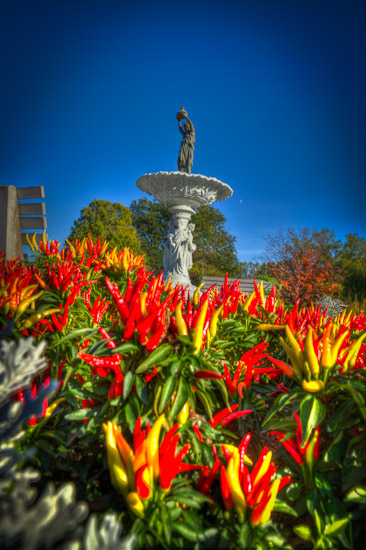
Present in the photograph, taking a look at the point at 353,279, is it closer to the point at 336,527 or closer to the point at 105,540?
the point at 336,527

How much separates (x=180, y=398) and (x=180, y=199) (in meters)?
9.08

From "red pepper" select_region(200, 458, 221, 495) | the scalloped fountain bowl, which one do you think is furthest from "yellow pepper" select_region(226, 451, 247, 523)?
the scalloped fountain bowl

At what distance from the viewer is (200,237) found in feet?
80.7

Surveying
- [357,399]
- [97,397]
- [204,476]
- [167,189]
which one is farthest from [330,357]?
[167,189]

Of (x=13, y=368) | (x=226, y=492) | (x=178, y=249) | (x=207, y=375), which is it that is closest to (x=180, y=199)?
(x=178, y=249)

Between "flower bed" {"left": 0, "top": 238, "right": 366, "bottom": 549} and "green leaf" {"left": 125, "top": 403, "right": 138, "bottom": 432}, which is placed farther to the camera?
"green leaf" {"left": 125, "top": 403, "right": 138, "bottom": 432}

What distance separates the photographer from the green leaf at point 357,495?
3.29ft

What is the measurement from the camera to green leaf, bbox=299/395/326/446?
1.12 meters

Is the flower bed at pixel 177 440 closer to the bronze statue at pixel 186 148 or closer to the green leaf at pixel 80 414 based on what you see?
the green leaf at pixel 80 414

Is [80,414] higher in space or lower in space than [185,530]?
higher

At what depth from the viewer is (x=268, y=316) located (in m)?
2.01

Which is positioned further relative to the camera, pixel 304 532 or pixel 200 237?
pixel 200 237

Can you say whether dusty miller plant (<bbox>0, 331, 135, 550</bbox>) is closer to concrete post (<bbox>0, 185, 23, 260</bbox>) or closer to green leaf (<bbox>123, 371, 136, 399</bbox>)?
green leaf (<bbox>123, 371, 136, 399</bbox>)

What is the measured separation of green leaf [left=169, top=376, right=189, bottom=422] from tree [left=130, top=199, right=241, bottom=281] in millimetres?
21584
